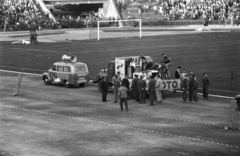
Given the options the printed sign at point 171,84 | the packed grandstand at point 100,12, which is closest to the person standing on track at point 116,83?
the printed sign at point 171,84

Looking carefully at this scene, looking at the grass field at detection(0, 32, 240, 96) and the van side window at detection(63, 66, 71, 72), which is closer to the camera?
the van side window at detection(63, 66, 71, 72)

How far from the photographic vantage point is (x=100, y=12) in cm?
11506

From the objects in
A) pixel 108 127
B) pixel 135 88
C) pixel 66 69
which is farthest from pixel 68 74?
pixel 108 127

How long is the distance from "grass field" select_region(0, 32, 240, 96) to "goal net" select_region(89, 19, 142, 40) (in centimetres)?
642

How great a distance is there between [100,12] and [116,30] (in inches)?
653

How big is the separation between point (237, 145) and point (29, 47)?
51049mm

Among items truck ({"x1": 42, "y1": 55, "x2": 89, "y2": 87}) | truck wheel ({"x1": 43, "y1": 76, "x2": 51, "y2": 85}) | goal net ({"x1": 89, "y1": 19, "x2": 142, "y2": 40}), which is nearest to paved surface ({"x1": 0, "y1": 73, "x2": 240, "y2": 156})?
truck ({"x1": 42, "y1": 55, "x2": 89, "y2": 87})

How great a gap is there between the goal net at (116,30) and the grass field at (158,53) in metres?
6.42

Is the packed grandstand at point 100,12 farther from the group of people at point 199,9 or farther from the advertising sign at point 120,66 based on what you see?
the advertising sign at point 120,66

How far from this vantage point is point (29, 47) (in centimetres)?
Result: 7394

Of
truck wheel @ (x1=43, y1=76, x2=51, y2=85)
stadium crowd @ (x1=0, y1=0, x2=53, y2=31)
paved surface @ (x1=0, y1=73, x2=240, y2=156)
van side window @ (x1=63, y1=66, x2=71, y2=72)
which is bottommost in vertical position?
paved surface @ (x1=0, y1=73, x2=240, y2=156)

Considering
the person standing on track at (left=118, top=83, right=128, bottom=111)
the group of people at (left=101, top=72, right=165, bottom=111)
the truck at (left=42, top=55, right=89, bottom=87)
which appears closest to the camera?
the person standing on track at (left=118, top=83, right=128, bottom=111)

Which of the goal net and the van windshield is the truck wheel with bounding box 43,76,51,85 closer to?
the van windshield

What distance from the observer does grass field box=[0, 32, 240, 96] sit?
153 ft
